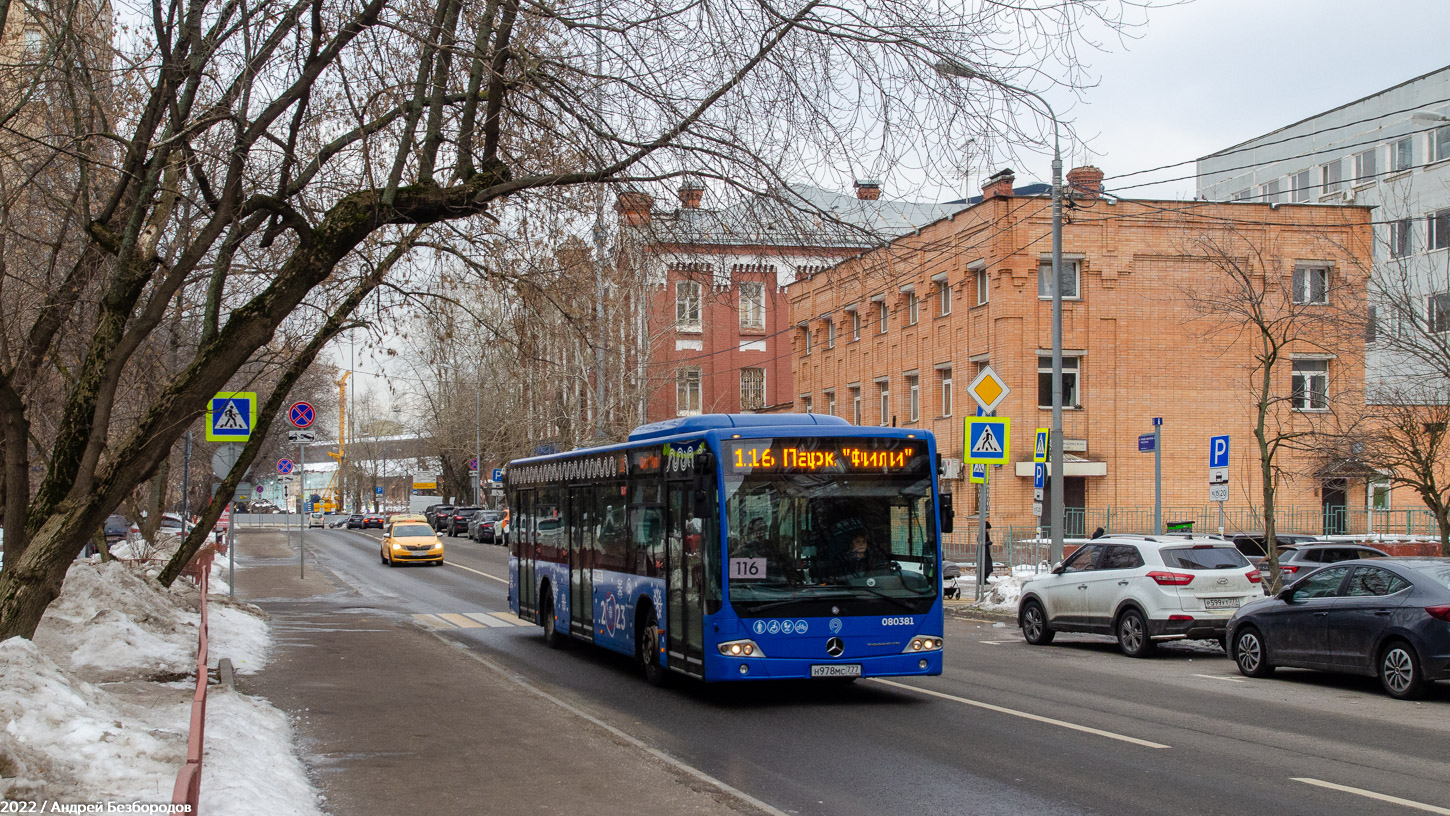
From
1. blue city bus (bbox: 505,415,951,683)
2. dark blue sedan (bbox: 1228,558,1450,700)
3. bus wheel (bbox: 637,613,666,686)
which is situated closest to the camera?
blue city bus (bbox: 505,415,951,683)

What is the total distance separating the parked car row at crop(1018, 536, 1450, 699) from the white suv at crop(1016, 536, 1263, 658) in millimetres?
14

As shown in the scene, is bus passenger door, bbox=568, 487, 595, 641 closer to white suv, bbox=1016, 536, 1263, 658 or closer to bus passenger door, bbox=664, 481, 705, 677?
bus passenger door, bbox=664, 481, 705, 677

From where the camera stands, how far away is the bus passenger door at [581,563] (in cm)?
1700

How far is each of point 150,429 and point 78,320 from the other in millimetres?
6249

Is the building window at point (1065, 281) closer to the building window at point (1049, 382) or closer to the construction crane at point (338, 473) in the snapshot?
the building window at point (1049, 382)

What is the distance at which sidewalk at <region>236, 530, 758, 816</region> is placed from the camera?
8.46m

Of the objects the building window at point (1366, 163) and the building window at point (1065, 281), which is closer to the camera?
the building window at point (1065, 281)

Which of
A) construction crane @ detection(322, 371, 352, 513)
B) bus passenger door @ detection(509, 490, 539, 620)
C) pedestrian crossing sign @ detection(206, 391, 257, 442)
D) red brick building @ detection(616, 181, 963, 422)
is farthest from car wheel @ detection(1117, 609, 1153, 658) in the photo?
construction crane @ detection(322, 371, 352, 513)

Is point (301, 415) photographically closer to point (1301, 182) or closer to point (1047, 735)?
point (1047, 735)

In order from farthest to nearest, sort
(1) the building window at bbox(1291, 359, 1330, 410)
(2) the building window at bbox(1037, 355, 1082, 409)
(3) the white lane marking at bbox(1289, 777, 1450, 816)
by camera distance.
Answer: (1) the building window at bbox(1291, 359, 1330, 410), (2) the building window at bbox(1037, 355, 1082, 409), (3) the white lane marking at bbox(1289, 777, 1450, 816)

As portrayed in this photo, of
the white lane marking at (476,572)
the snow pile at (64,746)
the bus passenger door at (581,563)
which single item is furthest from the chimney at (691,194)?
the white lane marking at (476,572)

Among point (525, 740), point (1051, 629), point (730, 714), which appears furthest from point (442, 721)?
point (1051, 629)

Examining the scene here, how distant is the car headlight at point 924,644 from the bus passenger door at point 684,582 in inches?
83.5

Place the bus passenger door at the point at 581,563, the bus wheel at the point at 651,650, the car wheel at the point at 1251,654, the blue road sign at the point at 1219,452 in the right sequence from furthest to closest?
the blue road sign at the point at 1219,452
the bus passenger door at the point at 581,563
the car wheel at the point at 1251,654
the bus wheel at the point at 651,650
